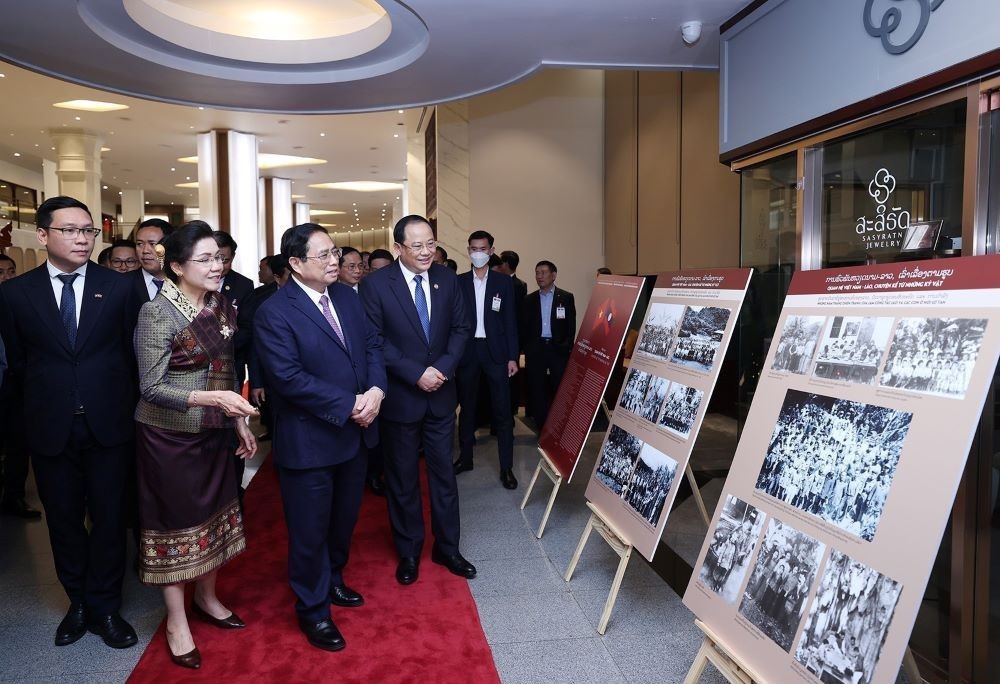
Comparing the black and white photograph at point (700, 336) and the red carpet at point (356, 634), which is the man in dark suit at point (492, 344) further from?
the black and white photograph at point (700, 336)

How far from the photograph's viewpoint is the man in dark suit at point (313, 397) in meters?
2.79

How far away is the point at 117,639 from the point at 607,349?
8.69 ft

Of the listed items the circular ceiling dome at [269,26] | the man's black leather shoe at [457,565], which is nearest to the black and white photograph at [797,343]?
the man's black leather shoe at [457,565]

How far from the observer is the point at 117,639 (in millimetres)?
2914

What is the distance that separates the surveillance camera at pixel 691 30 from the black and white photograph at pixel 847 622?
3.24 meters

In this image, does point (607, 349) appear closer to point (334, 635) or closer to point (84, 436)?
point (334, 635)

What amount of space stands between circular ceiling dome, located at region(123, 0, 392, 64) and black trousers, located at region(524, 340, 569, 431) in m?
2.89

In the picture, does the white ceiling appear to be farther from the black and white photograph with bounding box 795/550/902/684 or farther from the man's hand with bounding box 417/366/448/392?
the black and white photograph with bounding box 795/550/902/684

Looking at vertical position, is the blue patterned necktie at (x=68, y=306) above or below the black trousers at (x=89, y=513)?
above

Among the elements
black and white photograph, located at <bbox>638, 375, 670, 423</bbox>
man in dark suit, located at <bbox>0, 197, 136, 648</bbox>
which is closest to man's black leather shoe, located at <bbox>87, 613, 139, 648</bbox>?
man in dark suit, located at <bbox>0, 197, 136, 648</bbox>

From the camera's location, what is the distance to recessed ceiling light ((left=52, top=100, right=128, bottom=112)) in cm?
1239

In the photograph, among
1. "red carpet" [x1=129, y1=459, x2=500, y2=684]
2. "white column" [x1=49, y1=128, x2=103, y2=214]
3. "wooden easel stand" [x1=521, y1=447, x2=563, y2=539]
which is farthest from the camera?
"white column" [x1=49, y1=128, x2=103, y2=214]

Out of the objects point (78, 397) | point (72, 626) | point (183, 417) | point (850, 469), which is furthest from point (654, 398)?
point (72, 626)

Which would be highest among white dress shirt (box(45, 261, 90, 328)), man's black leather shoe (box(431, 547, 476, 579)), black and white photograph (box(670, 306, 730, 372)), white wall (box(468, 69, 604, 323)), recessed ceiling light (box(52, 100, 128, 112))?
recessed ceiling light (box(52, 100, 128, 112))
